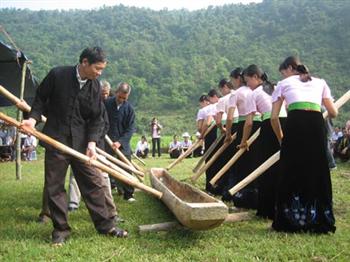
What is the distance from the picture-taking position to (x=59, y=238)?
12.5 feet

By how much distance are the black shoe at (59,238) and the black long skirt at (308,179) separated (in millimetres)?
2069

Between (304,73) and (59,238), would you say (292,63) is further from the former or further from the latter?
(59,238)

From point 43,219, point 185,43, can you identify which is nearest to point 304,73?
point 43,219

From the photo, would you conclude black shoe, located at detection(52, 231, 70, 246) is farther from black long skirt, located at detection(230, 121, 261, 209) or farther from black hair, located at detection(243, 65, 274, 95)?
black hair, located at detection(243, 65, 274, 95)

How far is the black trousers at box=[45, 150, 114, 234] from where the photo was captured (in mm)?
3906

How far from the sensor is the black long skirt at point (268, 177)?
4.73 meters

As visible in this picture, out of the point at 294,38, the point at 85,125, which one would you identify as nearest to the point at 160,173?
the point at 85,125

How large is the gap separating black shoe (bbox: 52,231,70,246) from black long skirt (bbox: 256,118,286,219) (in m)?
2.16

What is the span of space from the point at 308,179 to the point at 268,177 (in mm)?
695

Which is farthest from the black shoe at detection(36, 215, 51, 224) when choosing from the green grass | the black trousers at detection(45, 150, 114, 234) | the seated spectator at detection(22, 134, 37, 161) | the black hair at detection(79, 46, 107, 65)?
the seated spectator at detection(22, 134, 37, 161)

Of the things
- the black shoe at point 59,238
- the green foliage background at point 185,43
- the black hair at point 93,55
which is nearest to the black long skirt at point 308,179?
the black hair at point 93,55

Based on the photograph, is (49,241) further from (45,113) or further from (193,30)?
(193,30)

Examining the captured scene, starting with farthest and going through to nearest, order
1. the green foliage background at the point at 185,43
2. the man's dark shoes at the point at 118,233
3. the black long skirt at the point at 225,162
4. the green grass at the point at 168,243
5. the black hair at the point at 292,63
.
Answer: the green foliage background at the point at 185,43 → the black long skirt at the point at 225,162 → the black hair at the point at 292,63 → the man's dark shoes at the point at 118,233 → the green grass at the point at 168,243

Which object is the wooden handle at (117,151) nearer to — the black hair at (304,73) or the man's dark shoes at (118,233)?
the man's dark shoes at (118,233)
